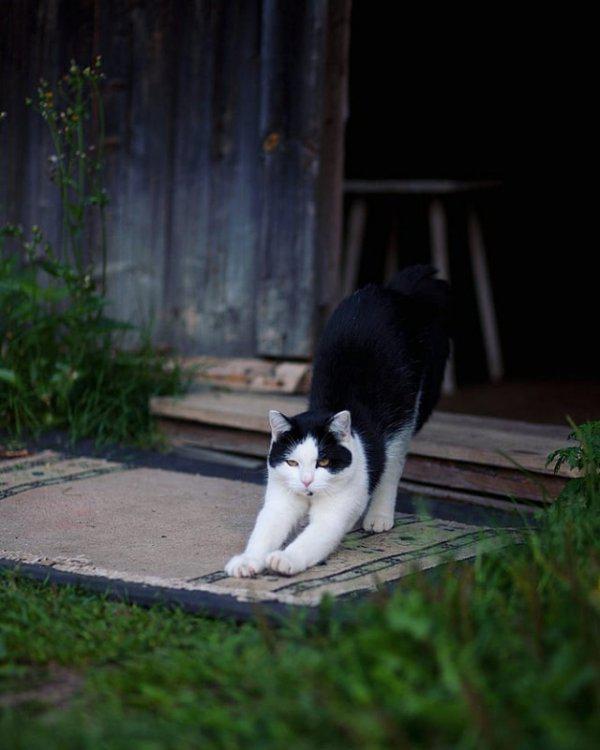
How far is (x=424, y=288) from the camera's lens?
3541mm

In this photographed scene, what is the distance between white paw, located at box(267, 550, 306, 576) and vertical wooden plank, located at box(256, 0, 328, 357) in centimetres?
212

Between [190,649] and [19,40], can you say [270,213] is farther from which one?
[190,649]

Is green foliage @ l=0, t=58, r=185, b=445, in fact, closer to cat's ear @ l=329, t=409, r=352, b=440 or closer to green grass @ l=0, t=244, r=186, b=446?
green grass @ l=0, t=244, r=186, b=446

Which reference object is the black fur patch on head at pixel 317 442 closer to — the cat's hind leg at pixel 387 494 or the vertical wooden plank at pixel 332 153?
the cat's hind leg at pixel 387 494

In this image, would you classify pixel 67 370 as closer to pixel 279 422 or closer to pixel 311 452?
pixel 279 422

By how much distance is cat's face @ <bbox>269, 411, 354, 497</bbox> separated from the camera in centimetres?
278

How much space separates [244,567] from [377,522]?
2.35 ft

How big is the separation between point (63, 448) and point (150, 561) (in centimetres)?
151

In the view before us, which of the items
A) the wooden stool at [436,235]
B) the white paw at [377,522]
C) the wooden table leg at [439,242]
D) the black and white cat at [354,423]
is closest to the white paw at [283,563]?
the black and white cat at [354,423]

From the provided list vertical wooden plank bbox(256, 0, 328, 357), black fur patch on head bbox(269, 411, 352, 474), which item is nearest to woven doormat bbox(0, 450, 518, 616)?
black fur patch on head bbox(269, 411, 352, 474)

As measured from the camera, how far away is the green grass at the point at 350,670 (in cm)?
159

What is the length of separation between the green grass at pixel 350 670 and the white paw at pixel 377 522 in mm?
820

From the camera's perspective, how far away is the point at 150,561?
2783 millimetres

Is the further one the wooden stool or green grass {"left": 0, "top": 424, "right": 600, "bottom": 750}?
the wooden stool
